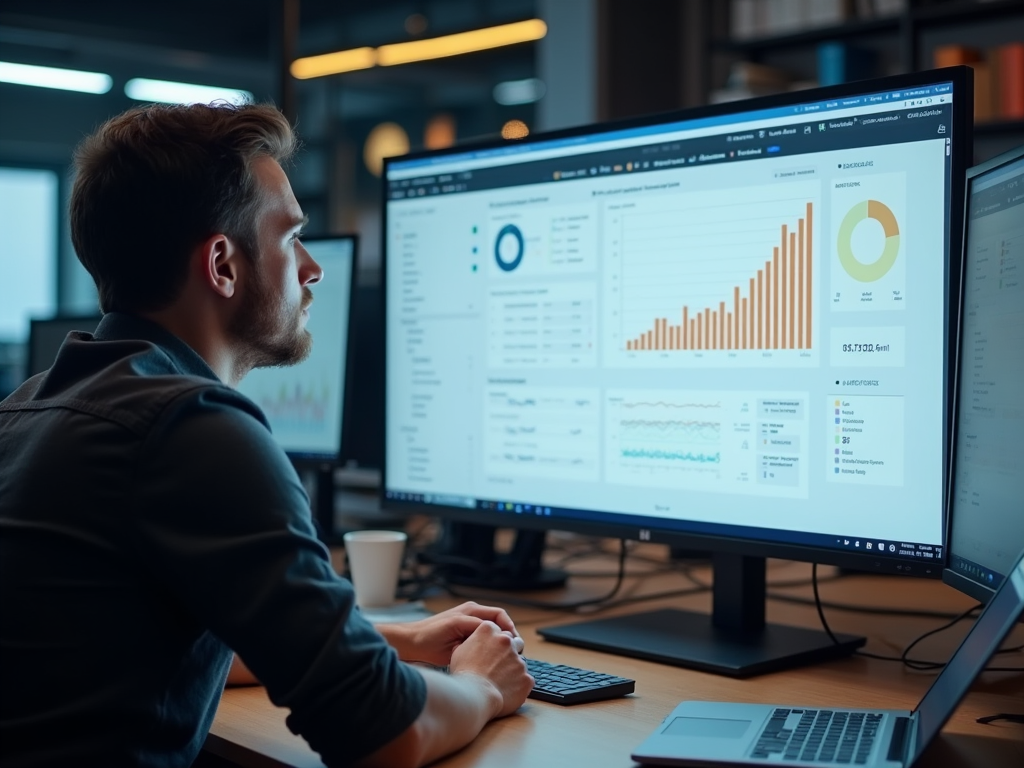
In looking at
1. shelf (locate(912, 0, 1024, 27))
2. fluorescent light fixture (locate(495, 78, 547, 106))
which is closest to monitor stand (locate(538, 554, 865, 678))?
shelf (locate(912, 0, 1024, 27))

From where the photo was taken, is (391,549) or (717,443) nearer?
(717,443)

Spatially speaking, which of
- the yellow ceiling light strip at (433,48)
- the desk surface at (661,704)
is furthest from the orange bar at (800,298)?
the yellow ceiling light strip at (433,48)

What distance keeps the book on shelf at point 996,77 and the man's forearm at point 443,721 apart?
3.22m

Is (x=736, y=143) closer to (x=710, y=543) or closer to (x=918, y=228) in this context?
(x=918, y=228)

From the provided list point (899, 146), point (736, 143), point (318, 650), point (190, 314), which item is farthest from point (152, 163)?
point (899, 146)

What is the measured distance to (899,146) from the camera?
107 centimetres

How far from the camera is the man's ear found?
3.31 feet

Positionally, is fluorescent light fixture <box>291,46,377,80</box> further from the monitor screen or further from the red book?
the monitor screen

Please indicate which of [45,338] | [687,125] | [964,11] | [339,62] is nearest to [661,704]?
[687,125]

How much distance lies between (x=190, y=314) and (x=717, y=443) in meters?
0.57

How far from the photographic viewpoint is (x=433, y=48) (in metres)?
4.76

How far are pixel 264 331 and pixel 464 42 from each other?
3.86m

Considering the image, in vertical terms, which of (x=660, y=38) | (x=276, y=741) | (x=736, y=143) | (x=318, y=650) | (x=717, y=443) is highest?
(x=660, y=38)

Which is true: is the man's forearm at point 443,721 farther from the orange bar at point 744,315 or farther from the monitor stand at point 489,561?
the monitor stand at point 489,561
